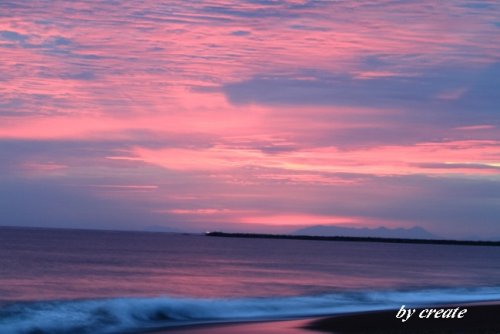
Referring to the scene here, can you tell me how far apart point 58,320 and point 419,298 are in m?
17.7

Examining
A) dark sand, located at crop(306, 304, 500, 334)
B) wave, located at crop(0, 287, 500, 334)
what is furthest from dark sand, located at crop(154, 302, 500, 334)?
wave, located at crop(0, 287, 500, 334)

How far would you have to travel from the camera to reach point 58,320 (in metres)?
22.5

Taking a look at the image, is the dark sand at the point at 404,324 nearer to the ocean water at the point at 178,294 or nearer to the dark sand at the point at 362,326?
the dark sand at the point at 362,326

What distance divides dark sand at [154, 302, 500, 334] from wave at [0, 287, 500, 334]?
174 centimetres

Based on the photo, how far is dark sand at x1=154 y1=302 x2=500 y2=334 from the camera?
69.7ft

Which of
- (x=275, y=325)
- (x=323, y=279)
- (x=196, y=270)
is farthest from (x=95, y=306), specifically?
(x=196, y=270)

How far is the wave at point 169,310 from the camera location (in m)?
22.0

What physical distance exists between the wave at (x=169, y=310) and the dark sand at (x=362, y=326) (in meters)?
1.74

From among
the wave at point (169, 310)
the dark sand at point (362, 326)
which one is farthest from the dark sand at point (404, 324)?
the wave at point (169, 310)

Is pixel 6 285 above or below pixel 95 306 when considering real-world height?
above

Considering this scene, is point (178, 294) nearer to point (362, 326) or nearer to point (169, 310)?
point (169, 310)

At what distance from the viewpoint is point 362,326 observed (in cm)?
2284

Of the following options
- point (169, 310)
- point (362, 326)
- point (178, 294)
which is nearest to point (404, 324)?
point (362, 326)

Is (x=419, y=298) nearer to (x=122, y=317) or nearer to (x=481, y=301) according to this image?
(x=481, y=301)
